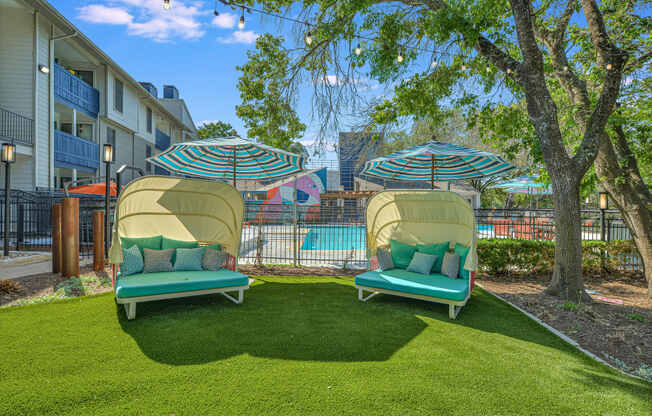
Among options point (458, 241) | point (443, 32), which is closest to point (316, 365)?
point (458, 241)

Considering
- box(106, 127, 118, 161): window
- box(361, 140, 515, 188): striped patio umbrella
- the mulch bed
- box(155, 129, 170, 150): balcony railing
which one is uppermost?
box(155, 129, 170, 150): balcony railing

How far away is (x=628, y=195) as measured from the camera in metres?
6.07

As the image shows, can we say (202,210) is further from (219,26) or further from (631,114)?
(631,114)

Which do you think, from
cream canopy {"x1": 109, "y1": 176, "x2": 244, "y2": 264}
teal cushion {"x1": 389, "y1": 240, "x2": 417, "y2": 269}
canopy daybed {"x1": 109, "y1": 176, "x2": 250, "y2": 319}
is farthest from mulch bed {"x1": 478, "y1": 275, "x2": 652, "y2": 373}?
cream canopy {"x1": 109, "y1": 176, "x2": 244, "y2": 264}

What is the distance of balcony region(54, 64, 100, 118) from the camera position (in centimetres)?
1226

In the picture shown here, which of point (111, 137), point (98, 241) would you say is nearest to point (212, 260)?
point (98, 241)

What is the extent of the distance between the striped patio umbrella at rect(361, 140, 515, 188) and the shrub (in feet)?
5.75

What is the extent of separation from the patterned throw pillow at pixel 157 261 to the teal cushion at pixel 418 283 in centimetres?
300

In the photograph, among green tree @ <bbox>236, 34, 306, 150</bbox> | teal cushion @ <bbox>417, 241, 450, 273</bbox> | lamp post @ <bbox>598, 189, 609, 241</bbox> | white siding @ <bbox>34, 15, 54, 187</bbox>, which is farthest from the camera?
white siding @ <bbox>34, 15, 54, 187</bbox>

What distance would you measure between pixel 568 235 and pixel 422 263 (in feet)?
7.54

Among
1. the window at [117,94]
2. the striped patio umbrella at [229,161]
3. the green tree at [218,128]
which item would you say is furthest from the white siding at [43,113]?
the green tree at [218,128]

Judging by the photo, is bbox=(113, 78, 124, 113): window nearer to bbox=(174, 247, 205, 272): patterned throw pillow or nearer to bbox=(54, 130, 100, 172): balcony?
bbox=(54, 130, 100, 172): balcony

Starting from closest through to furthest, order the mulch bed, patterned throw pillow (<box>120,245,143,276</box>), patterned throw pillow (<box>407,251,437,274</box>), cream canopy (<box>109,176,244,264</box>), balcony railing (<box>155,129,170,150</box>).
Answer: the mulch bed, patterned throw pillow (<box>120,245,143,276</box>), patterned throw pillow (<box>407,251,437,274</box>), cream canopy (<box>109,176,244,264</box>), balcony railing (<box>155,129,170,150</box>)

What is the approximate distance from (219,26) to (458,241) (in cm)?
530
